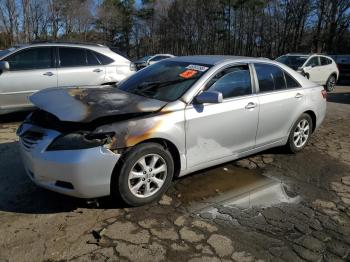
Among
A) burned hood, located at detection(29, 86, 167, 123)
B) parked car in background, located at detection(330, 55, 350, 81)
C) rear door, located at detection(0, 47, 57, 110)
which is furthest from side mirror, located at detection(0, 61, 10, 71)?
parked car in background, located at detection(330, 55, 350, 81)

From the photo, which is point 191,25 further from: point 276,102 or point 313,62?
point 276,102

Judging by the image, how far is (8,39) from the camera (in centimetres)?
3178

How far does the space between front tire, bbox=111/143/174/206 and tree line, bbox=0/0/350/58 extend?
77.7ft

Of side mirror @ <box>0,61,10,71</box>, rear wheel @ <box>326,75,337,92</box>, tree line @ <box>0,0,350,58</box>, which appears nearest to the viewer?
side mirror @ <box>0,61,10,71</box>

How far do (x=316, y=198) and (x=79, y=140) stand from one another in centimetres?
278

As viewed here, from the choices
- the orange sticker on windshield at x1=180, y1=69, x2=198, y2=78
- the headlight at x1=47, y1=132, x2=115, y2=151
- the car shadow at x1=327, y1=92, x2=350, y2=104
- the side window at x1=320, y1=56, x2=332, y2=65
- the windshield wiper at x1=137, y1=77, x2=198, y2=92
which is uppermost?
the orange sticker on windshield at x1=180, y1=69, x2=198, y2=78

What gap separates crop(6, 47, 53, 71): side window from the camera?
739 centimetres

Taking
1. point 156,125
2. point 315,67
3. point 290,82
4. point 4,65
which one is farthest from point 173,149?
point 315,67

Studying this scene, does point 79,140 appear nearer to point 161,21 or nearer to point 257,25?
point 257,25

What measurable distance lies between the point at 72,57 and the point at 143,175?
4.78 m

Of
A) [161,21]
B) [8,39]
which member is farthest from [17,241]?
[161,21]

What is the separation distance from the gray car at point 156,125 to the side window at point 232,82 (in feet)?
0.04

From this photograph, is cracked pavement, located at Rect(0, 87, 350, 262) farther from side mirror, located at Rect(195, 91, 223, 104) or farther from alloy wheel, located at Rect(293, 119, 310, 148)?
side mirror, located at Rect(195, 91, 223, 104)

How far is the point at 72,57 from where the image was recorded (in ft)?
26.2
